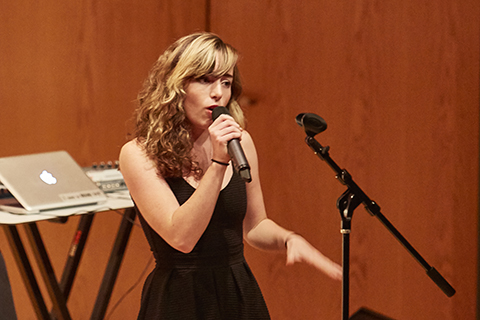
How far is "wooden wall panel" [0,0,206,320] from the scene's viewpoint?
8.66 feet

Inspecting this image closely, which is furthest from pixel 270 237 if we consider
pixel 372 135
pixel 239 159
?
pixel 372 135

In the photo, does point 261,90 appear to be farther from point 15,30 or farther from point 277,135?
point 15,30

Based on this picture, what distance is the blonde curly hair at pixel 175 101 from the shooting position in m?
1.32

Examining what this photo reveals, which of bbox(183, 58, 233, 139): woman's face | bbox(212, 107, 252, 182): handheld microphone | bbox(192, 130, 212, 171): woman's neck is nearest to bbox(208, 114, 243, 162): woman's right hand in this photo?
bbox(212, 107, 252, 182): handheld microphone

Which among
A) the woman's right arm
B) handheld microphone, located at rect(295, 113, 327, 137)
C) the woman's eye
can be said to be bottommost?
the woman's right arm

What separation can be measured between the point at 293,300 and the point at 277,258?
0.78ft

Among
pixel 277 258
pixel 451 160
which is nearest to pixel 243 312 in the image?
pixel 451 160

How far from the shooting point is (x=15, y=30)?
8.52 ft

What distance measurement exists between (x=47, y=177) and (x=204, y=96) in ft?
3.08

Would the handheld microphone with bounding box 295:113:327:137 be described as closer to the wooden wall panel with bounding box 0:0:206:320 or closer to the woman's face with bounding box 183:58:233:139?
the woman's face with bounding box 183:58:233:139

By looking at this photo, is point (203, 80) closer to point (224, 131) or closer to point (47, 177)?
point (224, 131)

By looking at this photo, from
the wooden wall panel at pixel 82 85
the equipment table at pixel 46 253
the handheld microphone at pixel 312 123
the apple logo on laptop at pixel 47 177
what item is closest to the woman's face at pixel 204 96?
the handheld microphone at pixel 312 123

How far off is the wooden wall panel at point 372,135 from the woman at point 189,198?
3.17 feet

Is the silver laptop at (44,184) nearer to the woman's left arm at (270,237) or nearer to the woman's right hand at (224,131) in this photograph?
the woman's left arm at (270,237)
